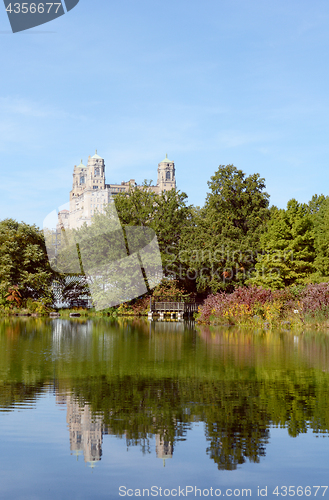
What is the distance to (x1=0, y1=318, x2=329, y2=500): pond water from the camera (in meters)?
5.04

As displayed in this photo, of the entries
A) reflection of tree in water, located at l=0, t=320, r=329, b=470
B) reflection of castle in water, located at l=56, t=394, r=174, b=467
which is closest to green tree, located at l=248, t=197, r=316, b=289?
reflection of tree in water, located at l=0, t=320, r=329, b=470

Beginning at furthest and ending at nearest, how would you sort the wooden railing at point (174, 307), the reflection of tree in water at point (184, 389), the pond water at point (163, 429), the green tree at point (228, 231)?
the wooden railing at point (174, 307) → the green tree at point (228, 231) → the reflection of tree in water at point (184, 389) → the pond water at point (163, 429)

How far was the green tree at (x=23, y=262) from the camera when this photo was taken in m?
45.2

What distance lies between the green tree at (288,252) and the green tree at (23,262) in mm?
19151

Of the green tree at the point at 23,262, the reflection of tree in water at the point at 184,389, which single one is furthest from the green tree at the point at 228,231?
the reflection of tree in water at the point at 184,389

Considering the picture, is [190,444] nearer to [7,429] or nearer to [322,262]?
[7,429]

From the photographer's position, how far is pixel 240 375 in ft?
38.0

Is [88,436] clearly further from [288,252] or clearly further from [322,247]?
Answer: [322,247]

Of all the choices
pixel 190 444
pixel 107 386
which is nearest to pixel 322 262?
pixel 107 386

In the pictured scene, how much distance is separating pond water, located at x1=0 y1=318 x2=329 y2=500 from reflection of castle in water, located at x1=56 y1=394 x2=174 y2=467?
0.01 metres

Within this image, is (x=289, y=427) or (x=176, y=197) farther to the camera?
(x=176, y=197)

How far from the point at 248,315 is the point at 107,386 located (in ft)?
71.7

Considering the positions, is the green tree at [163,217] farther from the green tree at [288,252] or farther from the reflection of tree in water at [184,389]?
the reflection of tree in water at [184,389]

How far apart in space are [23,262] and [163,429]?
4096 cm
